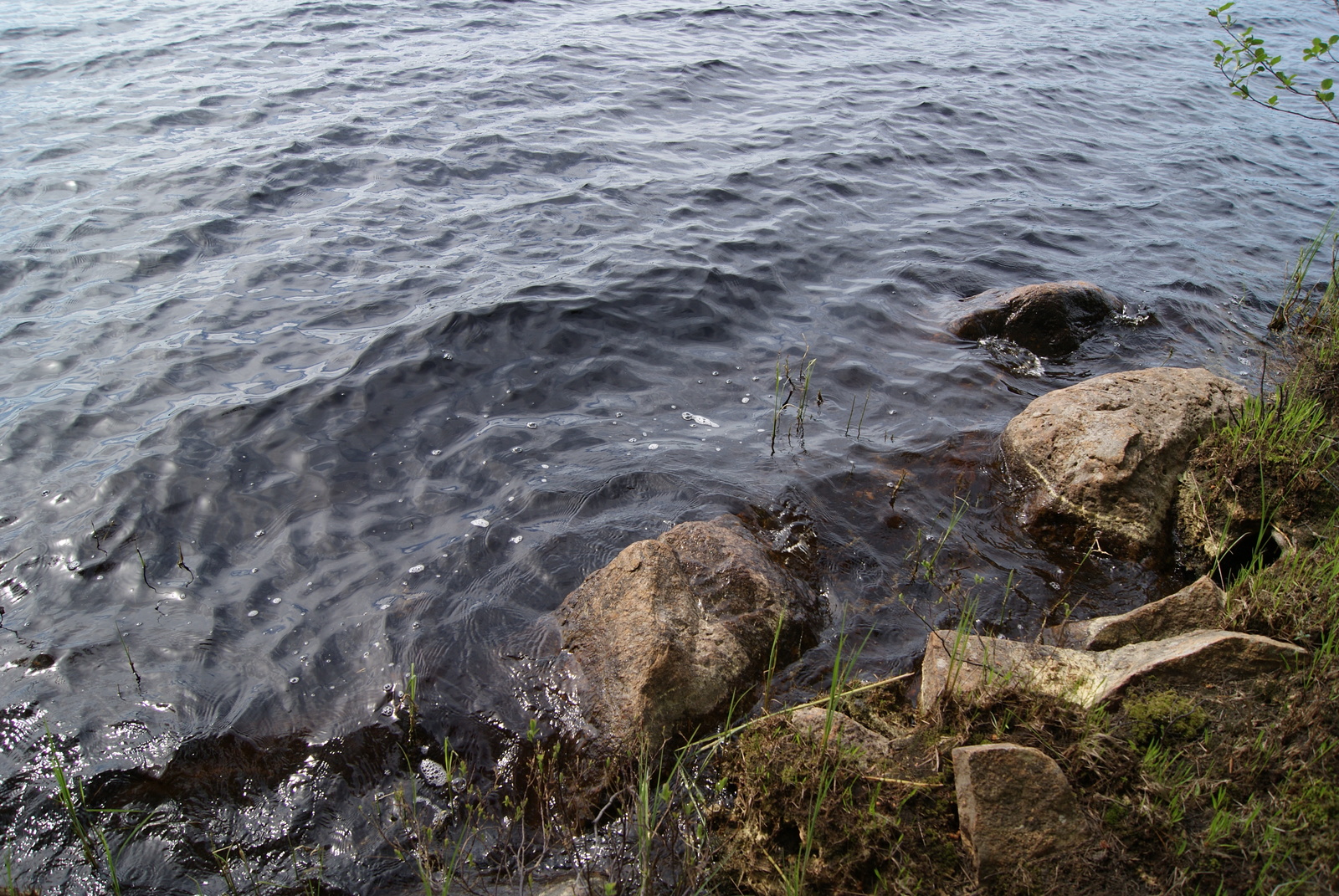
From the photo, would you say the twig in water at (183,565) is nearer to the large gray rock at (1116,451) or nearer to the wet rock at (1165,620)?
the wet rock at (1165,620)

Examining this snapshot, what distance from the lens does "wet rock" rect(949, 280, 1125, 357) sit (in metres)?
7.49

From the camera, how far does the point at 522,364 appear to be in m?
6.76

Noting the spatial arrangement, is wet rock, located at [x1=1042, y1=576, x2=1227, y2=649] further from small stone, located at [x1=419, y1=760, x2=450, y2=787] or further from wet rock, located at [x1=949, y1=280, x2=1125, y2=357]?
wet rock, located at [x1=949, y1=280, x2=1125, y2=357]

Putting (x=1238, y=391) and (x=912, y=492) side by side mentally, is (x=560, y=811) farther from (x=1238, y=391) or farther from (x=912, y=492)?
(x=1238, y=391)

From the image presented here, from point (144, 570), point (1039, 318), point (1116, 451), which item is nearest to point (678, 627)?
point (1116, 451)

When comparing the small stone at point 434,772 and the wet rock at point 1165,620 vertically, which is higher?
the wet rock at point 1165,620

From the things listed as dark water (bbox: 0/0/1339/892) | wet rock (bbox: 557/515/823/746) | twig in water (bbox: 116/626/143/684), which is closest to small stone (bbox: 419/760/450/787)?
dark water (bbox: 0/0/1339/892)

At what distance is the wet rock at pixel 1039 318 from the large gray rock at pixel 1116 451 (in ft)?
6.52

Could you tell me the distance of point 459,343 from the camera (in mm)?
6867

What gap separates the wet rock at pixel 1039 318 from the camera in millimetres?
7492

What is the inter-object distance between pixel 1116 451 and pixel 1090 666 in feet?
6.43

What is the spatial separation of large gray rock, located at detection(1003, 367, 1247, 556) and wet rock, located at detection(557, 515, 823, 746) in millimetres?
1909

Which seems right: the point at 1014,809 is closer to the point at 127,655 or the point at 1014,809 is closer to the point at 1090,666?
the point at 1090,666

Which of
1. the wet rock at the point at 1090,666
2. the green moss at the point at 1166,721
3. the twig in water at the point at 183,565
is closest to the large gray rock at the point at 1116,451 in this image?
the wet rock at the point at 1090,666
